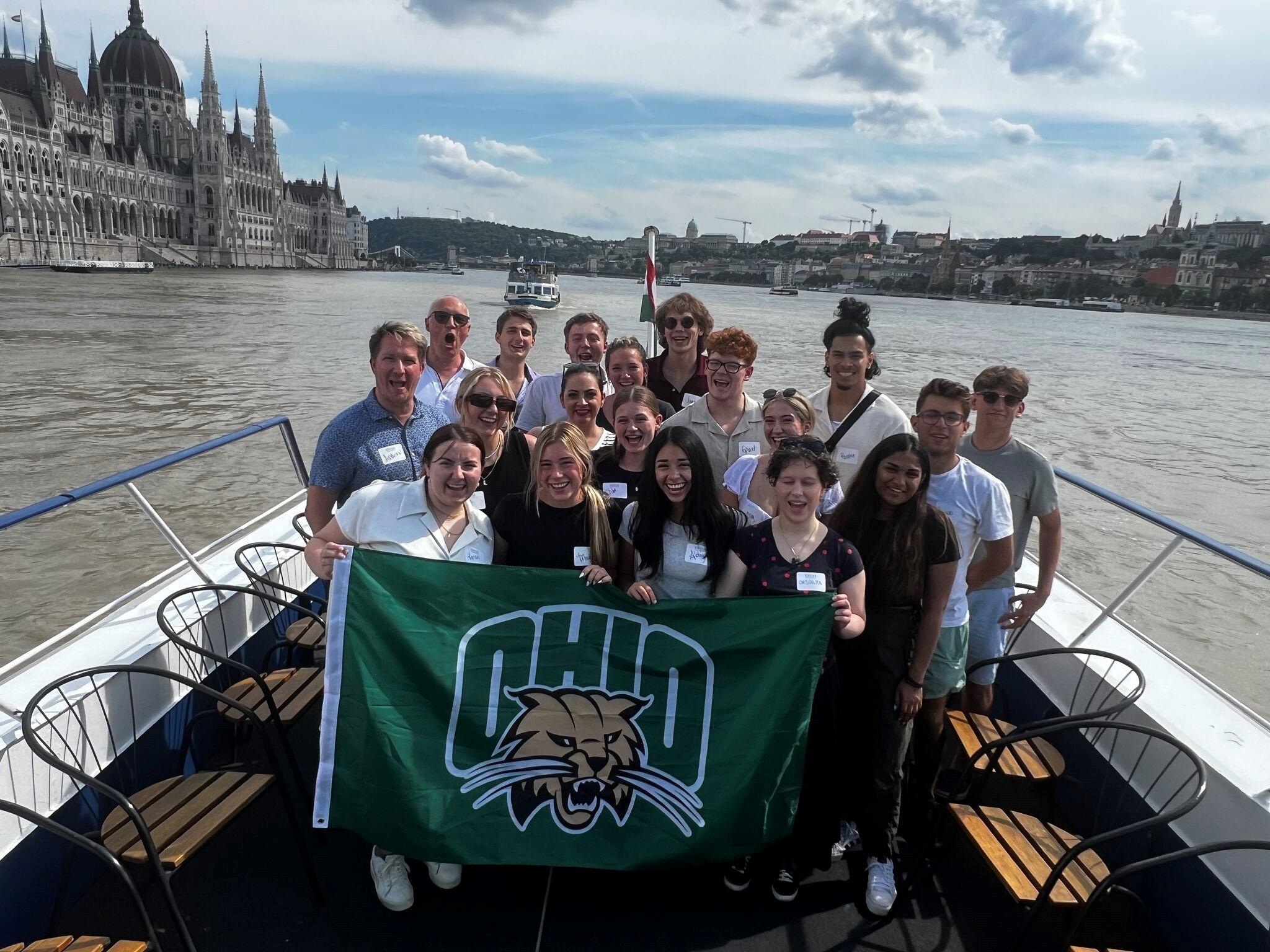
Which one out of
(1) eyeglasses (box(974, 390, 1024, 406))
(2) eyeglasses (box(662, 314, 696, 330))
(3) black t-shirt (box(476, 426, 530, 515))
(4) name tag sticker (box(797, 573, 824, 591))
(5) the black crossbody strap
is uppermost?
(2) eyeglasses (box(662, 314, 696, 330))

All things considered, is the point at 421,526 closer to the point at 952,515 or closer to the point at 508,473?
the point at 508,473

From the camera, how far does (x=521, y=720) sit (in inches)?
115

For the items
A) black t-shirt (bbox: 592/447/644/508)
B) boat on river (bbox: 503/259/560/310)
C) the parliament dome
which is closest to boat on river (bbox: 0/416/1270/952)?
black t-shirt (bbox: 592/447/644/508)

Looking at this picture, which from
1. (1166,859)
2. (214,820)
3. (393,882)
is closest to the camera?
(1166,859)

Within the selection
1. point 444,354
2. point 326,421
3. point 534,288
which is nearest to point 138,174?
point 534,288

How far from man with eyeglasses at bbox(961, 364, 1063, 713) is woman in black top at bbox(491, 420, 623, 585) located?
1.76 meters

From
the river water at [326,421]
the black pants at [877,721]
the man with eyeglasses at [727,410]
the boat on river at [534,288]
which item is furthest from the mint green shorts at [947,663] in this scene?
the boat on river at [534,288]

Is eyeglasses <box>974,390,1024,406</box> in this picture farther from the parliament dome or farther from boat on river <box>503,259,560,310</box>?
the parliament dome

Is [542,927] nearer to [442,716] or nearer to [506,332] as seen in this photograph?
[442,716]

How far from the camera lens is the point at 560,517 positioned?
3162mm

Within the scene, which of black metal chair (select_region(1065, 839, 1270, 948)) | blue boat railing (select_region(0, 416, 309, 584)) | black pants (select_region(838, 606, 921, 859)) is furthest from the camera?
black pants (select_region(838, 606, 921, 859))

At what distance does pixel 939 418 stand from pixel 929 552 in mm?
684

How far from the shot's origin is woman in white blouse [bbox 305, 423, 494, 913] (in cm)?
300

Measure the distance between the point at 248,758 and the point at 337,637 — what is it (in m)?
1.39
